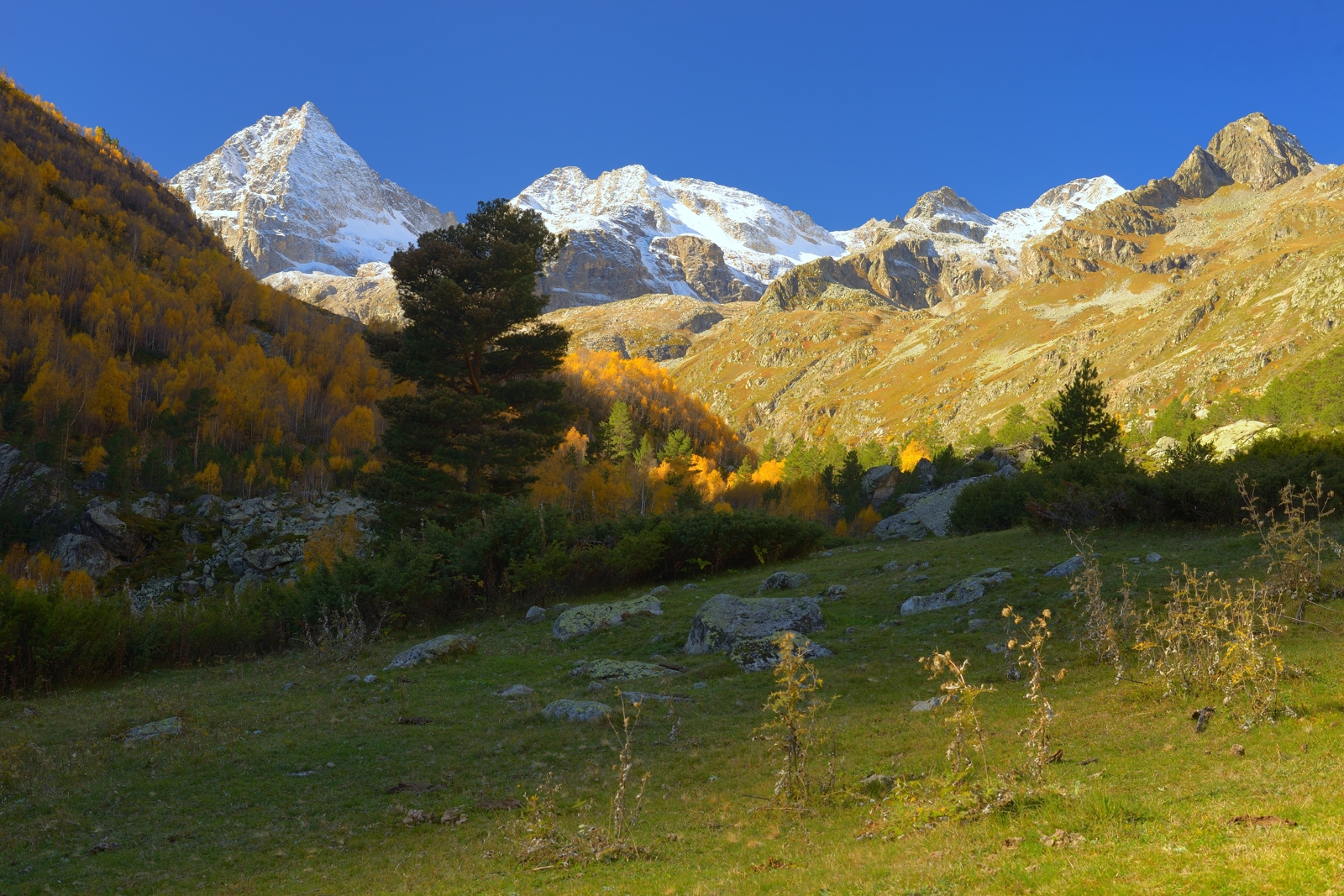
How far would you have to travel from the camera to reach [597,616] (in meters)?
17.9

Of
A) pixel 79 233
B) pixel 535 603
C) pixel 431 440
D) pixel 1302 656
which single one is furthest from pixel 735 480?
pixel 1302 656

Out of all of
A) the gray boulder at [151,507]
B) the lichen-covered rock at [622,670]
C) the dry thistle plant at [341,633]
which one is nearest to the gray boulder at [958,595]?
the lichen-covered rock at [622,670]

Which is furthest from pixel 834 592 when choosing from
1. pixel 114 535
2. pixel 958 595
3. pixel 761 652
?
pixel 114 535

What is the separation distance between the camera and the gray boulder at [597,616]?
17281 mm

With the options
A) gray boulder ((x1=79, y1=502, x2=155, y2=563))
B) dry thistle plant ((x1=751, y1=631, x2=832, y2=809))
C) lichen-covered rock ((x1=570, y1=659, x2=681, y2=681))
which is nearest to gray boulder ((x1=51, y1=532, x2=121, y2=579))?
gray boulder ((x1=79, y1=502, x2=155, y2=563))

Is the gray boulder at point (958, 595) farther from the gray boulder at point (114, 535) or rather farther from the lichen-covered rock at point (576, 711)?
the gray boulder at point (114, 535)

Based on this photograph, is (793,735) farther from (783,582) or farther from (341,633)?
(341,633)

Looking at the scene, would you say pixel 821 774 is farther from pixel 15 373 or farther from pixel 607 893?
pixel 15 373

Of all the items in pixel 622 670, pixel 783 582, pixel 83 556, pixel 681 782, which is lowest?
pixel 681 782

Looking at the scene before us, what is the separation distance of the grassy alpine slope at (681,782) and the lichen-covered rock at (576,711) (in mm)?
223

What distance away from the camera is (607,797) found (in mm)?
7844

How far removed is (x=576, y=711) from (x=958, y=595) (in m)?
8.56

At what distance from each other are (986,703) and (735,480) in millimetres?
88074

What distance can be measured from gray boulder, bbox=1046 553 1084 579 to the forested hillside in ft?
184
